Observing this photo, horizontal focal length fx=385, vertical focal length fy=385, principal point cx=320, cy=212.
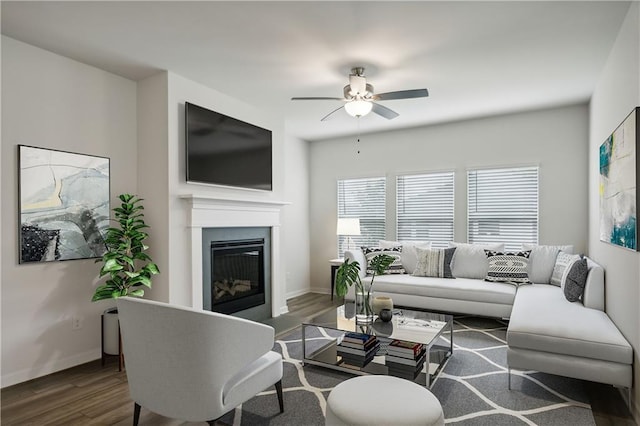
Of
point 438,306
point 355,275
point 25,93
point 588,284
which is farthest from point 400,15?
point 438,306

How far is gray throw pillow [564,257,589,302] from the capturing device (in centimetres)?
344

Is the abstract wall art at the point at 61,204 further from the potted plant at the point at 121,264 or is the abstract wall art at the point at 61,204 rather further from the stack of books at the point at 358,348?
the stack of books at the point at 358,348

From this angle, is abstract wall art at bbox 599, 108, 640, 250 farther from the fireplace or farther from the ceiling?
the fireplace

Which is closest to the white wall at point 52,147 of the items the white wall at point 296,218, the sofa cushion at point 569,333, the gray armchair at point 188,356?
the gray armchair at point 188,356

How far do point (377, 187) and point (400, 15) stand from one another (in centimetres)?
374

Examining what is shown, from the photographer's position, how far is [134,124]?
387cm

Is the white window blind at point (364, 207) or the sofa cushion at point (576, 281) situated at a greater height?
the white window blind at point (364, 207)

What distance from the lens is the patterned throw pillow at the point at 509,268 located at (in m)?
4.53

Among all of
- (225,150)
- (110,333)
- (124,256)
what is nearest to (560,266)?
(225,150)

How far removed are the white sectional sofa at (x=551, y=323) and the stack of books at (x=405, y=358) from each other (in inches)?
25.1

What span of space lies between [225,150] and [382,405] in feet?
10.5

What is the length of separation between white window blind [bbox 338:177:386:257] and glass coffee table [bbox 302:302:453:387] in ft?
8.99

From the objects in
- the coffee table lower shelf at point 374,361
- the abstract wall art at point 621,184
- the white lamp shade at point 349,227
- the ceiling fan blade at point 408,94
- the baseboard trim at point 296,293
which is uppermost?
the ceiling fan blade at point 408,94

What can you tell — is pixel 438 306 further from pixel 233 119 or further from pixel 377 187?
pixel 233 119
